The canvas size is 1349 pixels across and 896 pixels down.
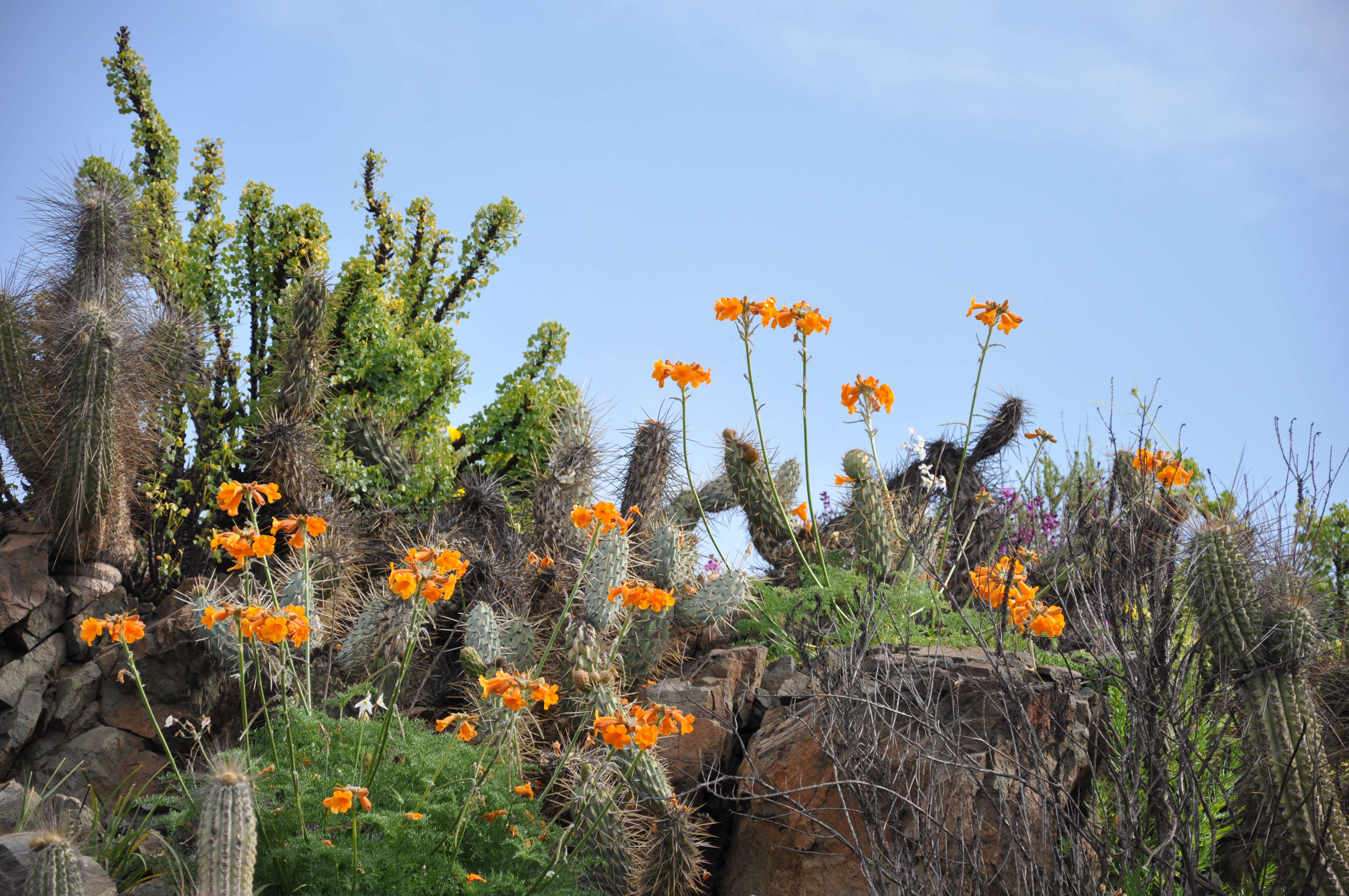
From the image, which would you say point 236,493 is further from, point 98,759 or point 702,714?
point 98,759

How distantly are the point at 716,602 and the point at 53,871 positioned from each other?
3.70 metres

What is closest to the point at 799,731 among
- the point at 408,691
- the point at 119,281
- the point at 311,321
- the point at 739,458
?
the point at 408,691

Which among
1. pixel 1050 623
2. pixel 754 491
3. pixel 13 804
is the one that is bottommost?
pixel 13 804

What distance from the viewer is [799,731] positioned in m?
4.65

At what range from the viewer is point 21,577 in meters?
6.24

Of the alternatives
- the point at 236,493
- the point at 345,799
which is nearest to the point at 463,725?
the point at 345,799

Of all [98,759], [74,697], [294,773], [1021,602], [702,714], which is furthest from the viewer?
[74,697]

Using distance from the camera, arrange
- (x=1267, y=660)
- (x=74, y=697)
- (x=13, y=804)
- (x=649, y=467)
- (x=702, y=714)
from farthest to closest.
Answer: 1. (x=649, y=467)
2. (x=74, y=697)
3. (x=702, y=714)
4. (x=13, y=804)
5. (x=1267, y=660)

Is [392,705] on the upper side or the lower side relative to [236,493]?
lower

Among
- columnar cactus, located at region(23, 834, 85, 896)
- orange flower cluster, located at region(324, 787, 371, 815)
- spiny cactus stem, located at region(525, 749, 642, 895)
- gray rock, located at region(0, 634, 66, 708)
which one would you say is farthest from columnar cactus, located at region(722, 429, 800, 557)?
columnar cactus, located at region(23, 834, 85, 896)

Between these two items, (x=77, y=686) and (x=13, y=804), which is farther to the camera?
(x=77, y=686)

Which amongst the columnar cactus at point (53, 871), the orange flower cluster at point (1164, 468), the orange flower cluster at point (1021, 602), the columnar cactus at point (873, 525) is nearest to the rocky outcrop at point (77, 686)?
the columnar cactus at point (53, 871)

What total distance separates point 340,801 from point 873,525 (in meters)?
4.31

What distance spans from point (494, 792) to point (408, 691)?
2.11m
